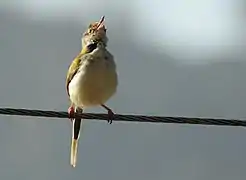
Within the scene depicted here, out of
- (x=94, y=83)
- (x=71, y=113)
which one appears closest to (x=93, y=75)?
(x=94, y=83)

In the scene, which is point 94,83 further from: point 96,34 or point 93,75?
point 96,34

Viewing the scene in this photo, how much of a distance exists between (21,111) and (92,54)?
1.06 metres

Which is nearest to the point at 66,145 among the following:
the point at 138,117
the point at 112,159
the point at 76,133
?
the point at 112,159

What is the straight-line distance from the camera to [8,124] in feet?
38.0

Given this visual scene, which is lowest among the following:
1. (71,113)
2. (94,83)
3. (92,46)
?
(71,113)

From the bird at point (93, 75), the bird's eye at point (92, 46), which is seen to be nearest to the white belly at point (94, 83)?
the bird at point (93, 75)

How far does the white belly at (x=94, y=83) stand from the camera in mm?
5262

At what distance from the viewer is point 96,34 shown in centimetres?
555

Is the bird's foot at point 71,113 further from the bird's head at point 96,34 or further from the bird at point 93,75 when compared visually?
the bird's head at point 96,34

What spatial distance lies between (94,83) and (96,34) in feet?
1.19

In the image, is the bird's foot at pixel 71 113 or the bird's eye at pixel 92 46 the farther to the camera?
the bird's eye at pixel 92 46

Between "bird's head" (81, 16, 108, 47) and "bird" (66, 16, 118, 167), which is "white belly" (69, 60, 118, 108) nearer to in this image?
"bird" (66, 16, 118, 167)

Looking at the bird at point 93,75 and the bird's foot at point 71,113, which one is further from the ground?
the bird at point 93,75

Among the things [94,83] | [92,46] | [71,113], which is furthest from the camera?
[92,46]
